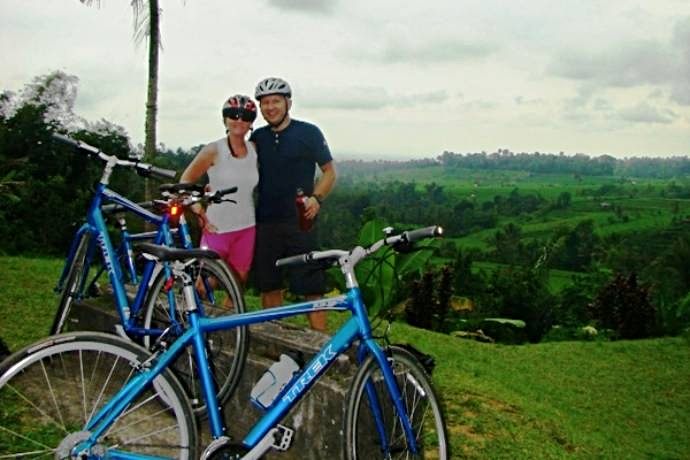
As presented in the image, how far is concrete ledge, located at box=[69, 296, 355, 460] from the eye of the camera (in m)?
3.11

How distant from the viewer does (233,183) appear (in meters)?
3.96

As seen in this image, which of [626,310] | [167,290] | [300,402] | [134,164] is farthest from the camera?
[626,310]

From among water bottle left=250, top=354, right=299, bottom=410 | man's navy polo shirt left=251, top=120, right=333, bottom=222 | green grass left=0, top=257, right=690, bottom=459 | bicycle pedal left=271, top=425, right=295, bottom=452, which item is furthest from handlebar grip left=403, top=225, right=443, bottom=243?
green grass left=0, top=257, right=690, bottom=459

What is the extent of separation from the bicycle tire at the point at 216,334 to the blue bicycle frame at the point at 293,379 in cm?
61

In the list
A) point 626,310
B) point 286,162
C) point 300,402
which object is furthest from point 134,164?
point 626,310

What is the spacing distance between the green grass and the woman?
177 centimetres

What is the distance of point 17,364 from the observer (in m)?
2.38

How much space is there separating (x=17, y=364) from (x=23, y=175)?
744 centimetres

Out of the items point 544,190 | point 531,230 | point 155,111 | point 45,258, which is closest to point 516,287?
point 45,258

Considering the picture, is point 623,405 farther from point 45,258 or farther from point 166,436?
point 45,258

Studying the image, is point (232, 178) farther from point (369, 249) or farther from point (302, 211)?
point (369, 249)

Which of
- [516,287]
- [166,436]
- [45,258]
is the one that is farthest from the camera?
[516,287]

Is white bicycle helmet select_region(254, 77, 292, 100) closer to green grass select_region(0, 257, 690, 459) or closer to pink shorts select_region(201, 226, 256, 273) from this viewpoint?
pink shorts select_region(201, 226, 256, 273)

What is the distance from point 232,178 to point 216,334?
88cm
